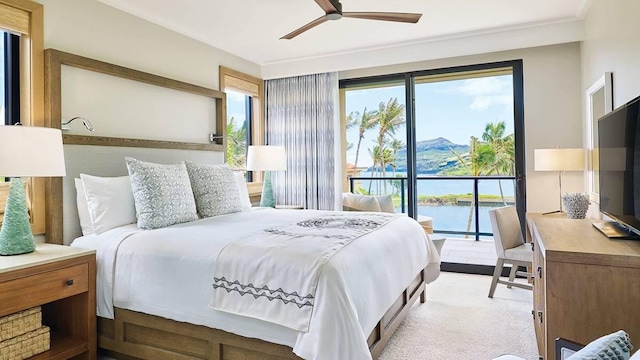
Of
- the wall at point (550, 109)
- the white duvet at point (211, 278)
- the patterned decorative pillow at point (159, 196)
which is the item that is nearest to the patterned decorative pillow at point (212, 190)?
the patterned decorative pillow at point (159, 196)

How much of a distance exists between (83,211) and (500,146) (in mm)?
5474

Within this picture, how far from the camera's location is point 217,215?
10.6ft

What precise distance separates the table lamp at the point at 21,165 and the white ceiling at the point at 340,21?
5.22 feet

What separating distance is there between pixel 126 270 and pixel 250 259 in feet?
2.93

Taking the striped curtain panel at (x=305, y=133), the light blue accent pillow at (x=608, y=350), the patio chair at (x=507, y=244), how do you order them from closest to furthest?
the light blue accent pillow at (x=608, y=350)
the patio chair at (x=507, y=244)
the striped curtain panel at (x=305, y=133)

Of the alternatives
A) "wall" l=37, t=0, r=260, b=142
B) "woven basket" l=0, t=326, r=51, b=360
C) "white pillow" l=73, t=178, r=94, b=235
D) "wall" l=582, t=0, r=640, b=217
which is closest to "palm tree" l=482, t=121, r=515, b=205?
"wall" l=582, t=0, r=640, b=217

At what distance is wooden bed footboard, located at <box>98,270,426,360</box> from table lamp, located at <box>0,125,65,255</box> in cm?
71

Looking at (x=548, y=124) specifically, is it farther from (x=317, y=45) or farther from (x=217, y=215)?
(x=217, y=215)

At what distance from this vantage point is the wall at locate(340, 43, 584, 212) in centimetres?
402

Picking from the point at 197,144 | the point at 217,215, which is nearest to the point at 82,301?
the point at 217,215

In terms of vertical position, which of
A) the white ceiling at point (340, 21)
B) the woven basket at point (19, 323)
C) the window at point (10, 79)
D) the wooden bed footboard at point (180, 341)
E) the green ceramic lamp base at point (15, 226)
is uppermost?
the white ceiling at point (340, 21)

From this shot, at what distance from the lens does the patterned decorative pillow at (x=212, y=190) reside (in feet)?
10.6

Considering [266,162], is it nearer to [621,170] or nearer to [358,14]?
[358,14]

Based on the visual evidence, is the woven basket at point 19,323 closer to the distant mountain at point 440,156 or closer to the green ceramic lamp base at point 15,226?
the green ceramic lamp base at point 15,226
